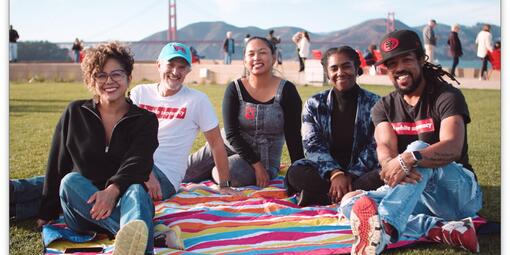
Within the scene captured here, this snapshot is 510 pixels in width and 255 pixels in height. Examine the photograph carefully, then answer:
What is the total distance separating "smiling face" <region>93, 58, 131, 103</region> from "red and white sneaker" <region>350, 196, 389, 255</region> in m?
1.55

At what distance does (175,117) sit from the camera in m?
4.33

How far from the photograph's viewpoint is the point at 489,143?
6.85m

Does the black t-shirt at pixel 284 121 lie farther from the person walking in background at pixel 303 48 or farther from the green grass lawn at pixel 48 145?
the person walking in background at pixel 303 48

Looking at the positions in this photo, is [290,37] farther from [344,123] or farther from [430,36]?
[344,123]

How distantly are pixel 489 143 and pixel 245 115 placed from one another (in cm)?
350

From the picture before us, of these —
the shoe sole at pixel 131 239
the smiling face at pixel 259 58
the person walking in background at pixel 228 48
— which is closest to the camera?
the shoe sole at pixel 131 239

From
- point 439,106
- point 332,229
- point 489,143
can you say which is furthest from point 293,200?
point 489,143

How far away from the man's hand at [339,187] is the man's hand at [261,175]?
0.76m

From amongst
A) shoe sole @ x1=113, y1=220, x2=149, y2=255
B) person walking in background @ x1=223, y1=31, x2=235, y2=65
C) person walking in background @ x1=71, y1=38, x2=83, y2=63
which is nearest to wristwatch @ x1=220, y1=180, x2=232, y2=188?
shoe sole @ x1=113, y1=220, x2=149, y2=255

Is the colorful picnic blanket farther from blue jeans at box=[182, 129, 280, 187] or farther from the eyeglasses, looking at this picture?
the eyeglasses

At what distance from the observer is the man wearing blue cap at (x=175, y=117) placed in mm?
4289

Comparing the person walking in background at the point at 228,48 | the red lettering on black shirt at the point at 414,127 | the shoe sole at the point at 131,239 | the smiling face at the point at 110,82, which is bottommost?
the shoe sole at the point at 131,239

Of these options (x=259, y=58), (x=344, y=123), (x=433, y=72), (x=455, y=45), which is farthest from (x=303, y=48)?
(x=433, y=72)

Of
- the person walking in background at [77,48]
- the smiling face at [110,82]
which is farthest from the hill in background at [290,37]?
the person walking in background at [77,48]
